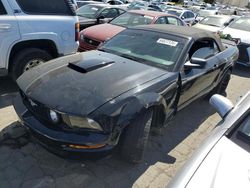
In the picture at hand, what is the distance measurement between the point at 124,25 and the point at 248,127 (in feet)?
20.4

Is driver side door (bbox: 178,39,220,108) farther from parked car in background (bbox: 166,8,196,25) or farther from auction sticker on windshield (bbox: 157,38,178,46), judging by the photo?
parked car in background (bbox: 166,8,196,25)

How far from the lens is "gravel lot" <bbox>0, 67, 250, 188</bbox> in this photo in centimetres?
274

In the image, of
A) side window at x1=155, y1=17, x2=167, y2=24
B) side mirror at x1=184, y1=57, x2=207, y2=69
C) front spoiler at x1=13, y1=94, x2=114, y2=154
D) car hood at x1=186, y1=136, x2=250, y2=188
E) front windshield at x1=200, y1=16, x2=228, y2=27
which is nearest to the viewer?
car hood at x1=186, y1=136, x2=250, y2=188

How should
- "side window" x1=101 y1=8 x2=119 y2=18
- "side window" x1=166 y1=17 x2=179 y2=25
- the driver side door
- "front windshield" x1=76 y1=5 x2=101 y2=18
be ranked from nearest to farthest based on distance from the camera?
the driver side door < "side window" x1=166 y1=17 x2=179 y2=25 < "front windshield" x1=76 y1=5 x2=101 y2=18 < "side window" x1=101 y1=8 x2=119 y2=18

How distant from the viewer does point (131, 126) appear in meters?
2.73

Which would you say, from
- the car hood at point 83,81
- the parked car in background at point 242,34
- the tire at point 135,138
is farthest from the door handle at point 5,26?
the parked car in background at point 242,34

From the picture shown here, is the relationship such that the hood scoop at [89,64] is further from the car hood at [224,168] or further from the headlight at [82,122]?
the car hood at [224,168]

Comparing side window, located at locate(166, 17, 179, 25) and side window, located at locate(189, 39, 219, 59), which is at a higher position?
side window, located at locate(189, 39, 219, 59)

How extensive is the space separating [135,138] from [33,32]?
2.80 meters

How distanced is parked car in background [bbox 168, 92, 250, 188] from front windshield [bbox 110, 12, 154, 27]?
19.8ft

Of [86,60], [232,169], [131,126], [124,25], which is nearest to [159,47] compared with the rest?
[86,60]

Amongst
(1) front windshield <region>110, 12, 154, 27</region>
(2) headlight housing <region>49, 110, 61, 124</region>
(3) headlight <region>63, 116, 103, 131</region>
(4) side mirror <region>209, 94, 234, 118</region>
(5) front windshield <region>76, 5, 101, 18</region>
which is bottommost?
(5) front windshield <region>76, 5, 101, 18</region>

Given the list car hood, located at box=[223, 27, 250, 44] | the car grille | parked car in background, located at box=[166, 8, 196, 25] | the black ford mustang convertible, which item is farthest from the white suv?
parked car in background, located at box=[166, 8, 196, 25]

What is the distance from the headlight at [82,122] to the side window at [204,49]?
6.61ft
